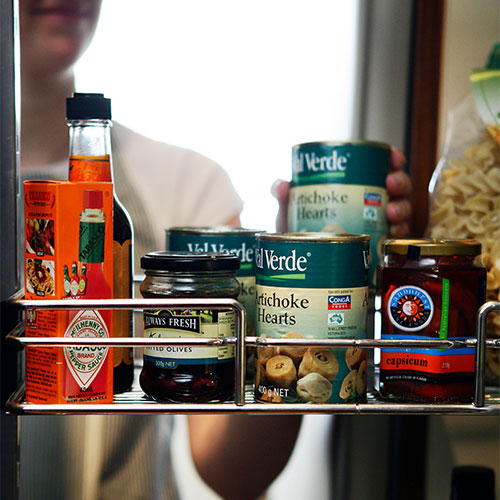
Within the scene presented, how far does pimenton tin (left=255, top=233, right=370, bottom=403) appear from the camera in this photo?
590mm

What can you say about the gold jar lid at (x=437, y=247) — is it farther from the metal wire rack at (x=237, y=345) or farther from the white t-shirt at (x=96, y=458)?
the white t-shirt at (x=96, y=458)

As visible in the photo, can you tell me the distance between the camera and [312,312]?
1.94 feet

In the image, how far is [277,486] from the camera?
64 centimetres

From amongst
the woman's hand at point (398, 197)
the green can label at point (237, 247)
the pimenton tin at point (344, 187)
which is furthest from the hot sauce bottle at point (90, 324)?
the woman's hand at point (398, 197)

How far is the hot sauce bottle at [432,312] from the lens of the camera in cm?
60

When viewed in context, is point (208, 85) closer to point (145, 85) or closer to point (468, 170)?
point (145, 85)

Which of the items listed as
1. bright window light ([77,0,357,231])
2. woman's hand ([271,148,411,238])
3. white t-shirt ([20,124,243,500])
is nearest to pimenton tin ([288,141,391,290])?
woman's hand ([271,148,411,238])

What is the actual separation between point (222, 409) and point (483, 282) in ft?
0.90

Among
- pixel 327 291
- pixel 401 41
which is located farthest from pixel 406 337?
pixel 401 41

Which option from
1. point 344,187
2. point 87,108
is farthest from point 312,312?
point 87,108

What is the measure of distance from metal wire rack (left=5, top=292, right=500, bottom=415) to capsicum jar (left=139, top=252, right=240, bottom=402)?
0.8 inches

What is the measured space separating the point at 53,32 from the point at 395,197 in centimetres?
48

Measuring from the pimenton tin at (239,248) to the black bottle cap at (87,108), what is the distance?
160 mm

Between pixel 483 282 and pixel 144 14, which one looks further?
pixel 144 14
